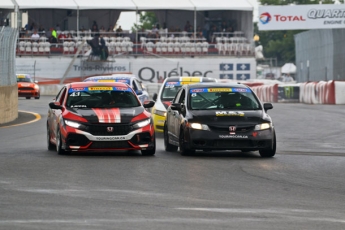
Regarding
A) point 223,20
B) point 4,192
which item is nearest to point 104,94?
point 4,192

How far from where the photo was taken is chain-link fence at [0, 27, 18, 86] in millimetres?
28484

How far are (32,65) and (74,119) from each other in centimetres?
4494

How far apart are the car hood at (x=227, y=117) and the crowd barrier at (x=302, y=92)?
2746 centimetres

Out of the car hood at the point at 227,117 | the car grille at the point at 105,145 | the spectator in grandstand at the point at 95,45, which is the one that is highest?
the spectator in grandstand at the point at 95,45

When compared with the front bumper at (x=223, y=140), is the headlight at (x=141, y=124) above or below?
above

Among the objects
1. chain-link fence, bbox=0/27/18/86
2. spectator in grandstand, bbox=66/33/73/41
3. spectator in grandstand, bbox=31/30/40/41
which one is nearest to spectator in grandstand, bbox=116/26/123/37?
spectator in grandstand, bbox=66/33/73/41

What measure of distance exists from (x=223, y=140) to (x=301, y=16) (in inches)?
1698

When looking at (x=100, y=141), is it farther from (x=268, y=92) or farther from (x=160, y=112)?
(x=268, y=92)

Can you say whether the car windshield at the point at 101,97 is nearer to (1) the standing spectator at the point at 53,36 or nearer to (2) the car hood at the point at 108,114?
(2) the car hood at the point at 108,114

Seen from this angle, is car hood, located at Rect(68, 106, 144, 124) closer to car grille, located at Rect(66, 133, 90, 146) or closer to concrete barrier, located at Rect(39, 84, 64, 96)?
car grille, located at Rect(66, 133, 90, 146)

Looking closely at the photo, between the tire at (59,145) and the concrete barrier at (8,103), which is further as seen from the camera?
the concrete barrier at (8,103)

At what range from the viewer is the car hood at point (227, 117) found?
1716 centimetres

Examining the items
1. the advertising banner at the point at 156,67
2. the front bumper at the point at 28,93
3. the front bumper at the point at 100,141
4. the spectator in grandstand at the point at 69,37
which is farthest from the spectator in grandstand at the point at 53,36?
Answer: the front bumper at the point at 100,141

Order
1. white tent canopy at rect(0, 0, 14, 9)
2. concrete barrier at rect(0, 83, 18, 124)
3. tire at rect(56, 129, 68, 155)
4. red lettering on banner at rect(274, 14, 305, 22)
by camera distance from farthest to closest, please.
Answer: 1. white tent canopy at rect(0, 0, 14, 9)
2. red lettering on banner at rect(274, 14, 305, 22)
3. concrete barrier at rect(0, 83, 18, 124)
4. tire at rect(56, 129, 68, 155)
